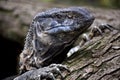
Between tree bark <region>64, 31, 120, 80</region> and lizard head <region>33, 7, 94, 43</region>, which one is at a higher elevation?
lizard head <region>33, 7, 94, 43</region>

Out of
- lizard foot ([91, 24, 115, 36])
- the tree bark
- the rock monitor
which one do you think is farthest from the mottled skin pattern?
lizard foot ([91, 24, 115, 36])

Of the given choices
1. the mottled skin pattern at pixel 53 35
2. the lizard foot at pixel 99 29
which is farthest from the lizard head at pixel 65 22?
the lizard foot at pixel 99 29

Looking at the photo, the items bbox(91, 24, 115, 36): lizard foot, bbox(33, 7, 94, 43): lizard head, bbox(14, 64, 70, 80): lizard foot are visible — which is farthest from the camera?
bbox(91, 24, 115, 36): lizard foot

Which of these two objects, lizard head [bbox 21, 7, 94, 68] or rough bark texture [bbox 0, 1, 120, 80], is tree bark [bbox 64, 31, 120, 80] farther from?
lizard head [bbox 21, 7, 94, 68]

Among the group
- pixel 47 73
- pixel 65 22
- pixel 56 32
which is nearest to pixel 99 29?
pixel 65 22

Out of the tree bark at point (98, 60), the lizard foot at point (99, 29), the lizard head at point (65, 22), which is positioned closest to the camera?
the tree bark at point (98, 60)

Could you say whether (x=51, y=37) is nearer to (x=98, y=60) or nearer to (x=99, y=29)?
(x=98, y=60)

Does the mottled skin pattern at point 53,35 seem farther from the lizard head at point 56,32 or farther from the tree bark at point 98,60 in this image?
the tree bark at point 98,60

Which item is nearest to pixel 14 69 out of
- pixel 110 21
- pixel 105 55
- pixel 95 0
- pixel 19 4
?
pixel 19 4
